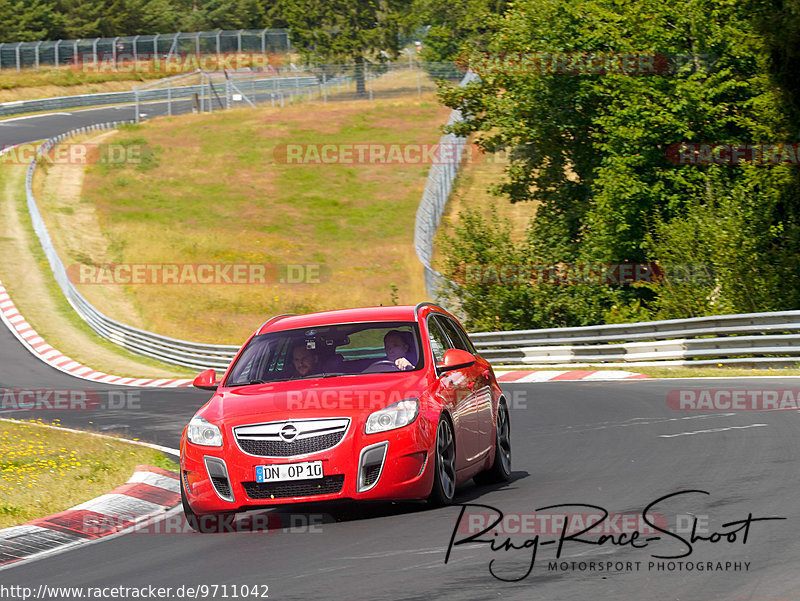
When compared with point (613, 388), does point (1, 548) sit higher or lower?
higher

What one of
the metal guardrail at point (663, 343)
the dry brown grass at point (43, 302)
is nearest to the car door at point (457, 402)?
the metal guardrail at point (663, 343)

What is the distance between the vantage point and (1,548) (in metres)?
8.09

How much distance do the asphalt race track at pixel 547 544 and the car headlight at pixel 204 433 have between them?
2.11 ft

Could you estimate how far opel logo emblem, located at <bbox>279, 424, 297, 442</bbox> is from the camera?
316 inches

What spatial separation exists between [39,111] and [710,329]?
2550 inches

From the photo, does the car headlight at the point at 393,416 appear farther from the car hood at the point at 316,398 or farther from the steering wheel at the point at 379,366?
the steering wheel at the point at 379,366

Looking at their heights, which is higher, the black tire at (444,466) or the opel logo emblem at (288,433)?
the opel logo emblem at (288,433)

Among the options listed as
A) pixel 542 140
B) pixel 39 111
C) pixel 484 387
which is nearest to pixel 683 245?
pixel 542 140

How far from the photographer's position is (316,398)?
834 cm

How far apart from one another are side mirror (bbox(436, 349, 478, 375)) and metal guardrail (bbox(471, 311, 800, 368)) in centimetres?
1228

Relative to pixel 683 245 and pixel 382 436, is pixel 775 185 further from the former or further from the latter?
pixel 382 436

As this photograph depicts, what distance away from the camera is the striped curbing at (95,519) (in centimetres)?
823

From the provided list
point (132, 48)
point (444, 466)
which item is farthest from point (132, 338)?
point (132, 48)

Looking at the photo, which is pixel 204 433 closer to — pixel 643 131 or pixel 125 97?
pixel 643 131
